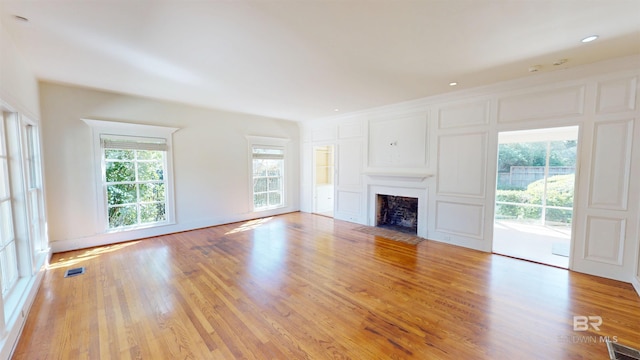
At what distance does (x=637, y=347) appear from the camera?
6.33ft

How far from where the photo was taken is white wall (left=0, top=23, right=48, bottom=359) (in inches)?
74.7

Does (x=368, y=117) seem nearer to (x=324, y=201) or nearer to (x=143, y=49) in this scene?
(x=324, y=201)

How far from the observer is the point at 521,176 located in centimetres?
503

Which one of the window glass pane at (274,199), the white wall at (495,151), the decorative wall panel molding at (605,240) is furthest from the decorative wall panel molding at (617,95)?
the window glass pane at (274,199)

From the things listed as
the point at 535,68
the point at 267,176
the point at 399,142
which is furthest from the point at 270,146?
the point at 535,68

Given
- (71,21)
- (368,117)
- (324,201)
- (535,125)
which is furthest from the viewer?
(324,201)

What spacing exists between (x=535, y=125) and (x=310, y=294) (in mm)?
3786

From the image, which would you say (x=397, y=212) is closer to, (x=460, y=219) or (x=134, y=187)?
(x=460, y=219)

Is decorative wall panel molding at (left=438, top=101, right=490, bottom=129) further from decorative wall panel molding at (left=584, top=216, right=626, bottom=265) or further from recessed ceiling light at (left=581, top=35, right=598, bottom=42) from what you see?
decorative wall panel molding at (left=584, top=216, right=626, bottom=265)

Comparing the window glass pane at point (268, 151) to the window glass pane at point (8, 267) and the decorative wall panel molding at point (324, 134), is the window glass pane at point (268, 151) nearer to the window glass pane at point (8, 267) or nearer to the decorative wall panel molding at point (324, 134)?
the decorative wall panel molding at point (324, 134)

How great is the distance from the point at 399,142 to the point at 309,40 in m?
3.18

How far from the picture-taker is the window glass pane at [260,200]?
6.37m

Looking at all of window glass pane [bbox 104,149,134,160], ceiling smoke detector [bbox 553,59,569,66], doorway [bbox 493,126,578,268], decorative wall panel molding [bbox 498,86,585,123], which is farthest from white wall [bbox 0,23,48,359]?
doorway [bbox 493,126,578,268]

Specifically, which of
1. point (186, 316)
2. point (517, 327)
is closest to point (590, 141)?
point (517, 327)
